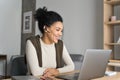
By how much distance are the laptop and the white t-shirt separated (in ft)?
1.25

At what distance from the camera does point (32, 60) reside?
1.79 meters

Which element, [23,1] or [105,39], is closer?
[105,39]

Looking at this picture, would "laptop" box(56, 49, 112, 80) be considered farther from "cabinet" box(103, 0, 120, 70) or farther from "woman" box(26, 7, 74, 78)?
"cabinet" box(103, 0, 120, 70)

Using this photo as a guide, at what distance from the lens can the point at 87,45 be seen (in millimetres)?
3518

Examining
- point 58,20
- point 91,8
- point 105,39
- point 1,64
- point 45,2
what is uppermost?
point 45,2

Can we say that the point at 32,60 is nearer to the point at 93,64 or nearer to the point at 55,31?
the point at 55,31

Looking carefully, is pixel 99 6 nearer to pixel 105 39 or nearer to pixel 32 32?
pixel 105 39

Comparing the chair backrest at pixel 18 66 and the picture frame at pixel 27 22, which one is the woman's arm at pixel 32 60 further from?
the picture frame at pixel 27 22

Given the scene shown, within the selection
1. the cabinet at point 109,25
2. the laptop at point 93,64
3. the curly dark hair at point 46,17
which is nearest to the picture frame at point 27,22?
the cabinet at point 109,25

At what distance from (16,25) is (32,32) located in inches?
23.6

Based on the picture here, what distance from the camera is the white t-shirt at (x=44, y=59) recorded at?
1.76 m

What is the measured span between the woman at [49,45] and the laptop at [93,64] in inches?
19.5

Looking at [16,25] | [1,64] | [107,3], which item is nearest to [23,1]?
[16,25]

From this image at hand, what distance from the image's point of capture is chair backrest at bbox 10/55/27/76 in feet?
6.15
